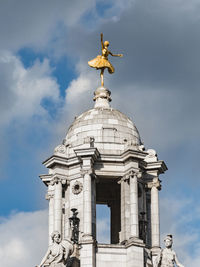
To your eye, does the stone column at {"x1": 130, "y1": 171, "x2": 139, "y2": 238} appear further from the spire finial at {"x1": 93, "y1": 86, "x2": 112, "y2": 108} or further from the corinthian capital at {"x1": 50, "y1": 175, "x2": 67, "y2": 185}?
the spire finial at {"x1": 93, "y1": 86, "x2": 112, "y2": 108}

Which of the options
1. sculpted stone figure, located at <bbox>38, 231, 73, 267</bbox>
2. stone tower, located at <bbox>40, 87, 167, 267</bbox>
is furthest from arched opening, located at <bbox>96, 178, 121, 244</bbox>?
sculpted stone figure, located at <bbox>38, 231, 73, 267</bbox>

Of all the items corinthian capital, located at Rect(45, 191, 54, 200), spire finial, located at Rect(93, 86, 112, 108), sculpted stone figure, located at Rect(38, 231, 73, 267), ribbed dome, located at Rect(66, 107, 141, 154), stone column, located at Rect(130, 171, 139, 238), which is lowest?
sculpted stone figure, located at Rect(38, 231, 73, 267)

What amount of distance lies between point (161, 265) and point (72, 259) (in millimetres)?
5086

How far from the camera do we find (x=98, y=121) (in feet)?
218

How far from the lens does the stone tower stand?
61.6 meters

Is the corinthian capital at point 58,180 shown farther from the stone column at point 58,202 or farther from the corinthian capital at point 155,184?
the corinthian capital at point 155,184

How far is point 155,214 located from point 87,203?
15.6 ft

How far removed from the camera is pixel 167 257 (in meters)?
59.2

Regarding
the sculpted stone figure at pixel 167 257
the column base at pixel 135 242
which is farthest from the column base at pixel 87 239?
the sculpted stone figure at pixel 167 257

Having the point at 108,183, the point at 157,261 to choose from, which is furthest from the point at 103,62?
the point at 157,261

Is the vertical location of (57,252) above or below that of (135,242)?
below

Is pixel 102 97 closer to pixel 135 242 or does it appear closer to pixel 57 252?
pixel 135 242

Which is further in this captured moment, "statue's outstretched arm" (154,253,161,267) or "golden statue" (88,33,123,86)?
"golden statue" (88,33,123,86)

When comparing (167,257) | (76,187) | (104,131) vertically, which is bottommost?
(167,257)
